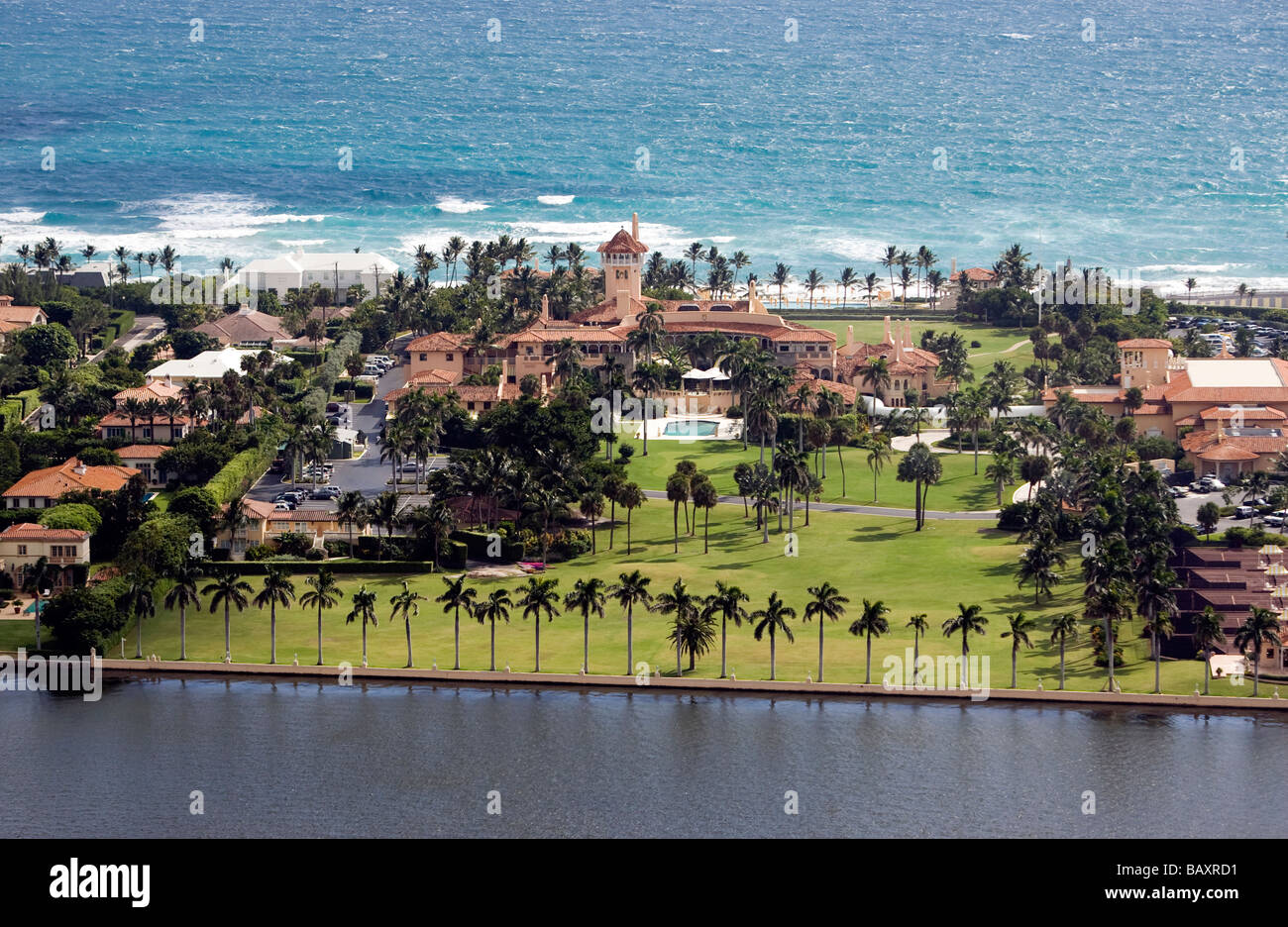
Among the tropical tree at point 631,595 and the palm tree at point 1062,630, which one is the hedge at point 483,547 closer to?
the tropical tree at point 631,595

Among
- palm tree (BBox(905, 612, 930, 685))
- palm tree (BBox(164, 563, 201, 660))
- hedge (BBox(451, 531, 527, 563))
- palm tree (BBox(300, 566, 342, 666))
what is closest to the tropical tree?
palm tree (BBox(905, 612, 930, 685))

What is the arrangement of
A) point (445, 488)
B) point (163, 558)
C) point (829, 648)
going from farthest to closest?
point (445, 488)
point (163, 558)
point (829, 648)

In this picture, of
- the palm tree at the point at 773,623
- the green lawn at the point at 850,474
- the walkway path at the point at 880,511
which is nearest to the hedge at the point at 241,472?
the green lawn at the point at 850,474

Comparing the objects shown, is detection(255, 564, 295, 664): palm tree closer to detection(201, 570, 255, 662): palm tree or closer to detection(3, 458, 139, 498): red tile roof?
detection(201, 570, 255, 662): palm tree

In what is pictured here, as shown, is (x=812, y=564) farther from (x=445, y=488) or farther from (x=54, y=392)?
(x=54, y=392)

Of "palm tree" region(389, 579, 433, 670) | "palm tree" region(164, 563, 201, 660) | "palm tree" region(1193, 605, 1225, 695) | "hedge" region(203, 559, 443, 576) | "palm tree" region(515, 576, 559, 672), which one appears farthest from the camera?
"hedge" region(203, 559, 443, 576)
